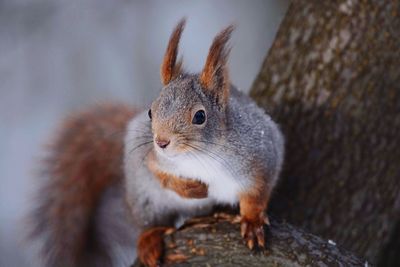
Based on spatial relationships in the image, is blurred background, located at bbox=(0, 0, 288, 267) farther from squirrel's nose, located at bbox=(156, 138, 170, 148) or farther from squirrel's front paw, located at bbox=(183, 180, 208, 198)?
squirrel's nose, located at bbox=(156, 138, 170, 148)

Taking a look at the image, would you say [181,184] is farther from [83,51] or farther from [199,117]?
[83,51]

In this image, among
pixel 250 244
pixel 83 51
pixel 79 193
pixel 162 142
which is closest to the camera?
pixel 162 142

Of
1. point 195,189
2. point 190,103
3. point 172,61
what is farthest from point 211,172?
point 172,61

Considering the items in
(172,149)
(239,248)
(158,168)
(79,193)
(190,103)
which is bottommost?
(79,193)

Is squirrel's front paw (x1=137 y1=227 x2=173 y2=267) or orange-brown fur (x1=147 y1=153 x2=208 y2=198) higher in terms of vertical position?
orange-brown fur (x1=147 y1=153 x2=208 y2=198)

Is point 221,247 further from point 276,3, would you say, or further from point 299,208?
point 276,3

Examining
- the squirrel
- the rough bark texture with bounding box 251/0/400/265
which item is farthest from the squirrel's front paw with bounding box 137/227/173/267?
the rough bark texture with bounding box 251/0/400/265
